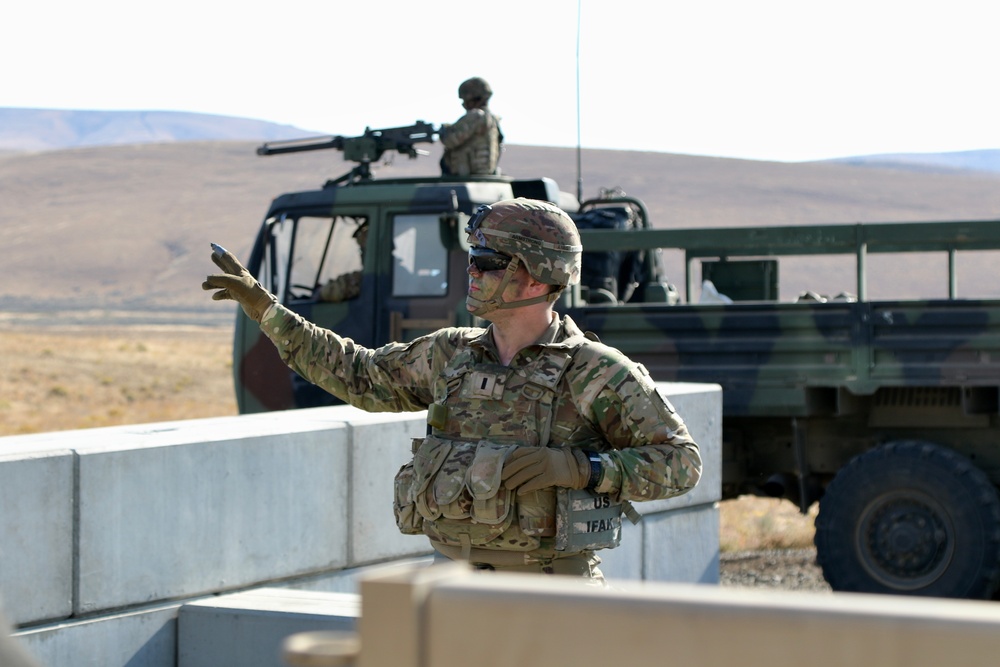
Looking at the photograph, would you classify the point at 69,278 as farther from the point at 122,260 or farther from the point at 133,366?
the point at 133,366

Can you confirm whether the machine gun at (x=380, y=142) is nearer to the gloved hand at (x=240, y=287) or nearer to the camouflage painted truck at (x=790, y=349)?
the camouflage painted truck at (x=790, y=349)

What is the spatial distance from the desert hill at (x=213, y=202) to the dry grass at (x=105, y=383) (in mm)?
28582

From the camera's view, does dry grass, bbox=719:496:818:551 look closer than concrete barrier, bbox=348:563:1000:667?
No

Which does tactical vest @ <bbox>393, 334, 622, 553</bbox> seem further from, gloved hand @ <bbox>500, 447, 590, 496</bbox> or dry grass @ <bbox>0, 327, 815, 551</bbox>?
dry grass @ <bbox>0, 327, 815, 551</bbox>

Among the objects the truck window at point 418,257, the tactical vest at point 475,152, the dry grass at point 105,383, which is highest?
the tactical vest at point 475,152

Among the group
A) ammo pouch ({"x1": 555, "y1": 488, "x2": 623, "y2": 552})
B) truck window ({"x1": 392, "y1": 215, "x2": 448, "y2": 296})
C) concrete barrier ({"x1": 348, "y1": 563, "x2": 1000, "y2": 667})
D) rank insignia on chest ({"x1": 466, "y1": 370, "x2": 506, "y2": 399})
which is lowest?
ammo pouch ({"x1": 555, "y1": 488, "x2": 623, "y2": 552})

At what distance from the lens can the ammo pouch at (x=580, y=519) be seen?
10.9 ft

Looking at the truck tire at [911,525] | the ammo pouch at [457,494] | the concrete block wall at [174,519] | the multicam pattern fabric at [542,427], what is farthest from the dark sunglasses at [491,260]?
the truck tire at [911,525]

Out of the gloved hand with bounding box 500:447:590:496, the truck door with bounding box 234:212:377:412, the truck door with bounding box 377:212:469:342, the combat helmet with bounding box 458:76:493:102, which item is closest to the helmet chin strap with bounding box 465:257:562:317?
the gloved hand with bounding box 500:447:590:496

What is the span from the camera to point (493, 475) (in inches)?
129

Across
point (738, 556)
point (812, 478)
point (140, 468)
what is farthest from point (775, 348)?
point (140, 468)

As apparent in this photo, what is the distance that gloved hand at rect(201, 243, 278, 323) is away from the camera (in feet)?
12.2

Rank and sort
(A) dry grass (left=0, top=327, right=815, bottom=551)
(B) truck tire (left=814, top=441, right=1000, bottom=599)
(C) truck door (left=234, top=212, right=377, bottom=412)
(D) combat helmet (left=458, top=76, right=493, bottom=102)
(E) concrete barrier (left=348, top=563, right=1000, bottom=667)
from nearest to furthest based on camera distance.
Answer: (E) concrete barrier (left=348, top=563, right=1000, bottom=667), (B) truck tire (left=814, top=441, right=1000, bottom=599), (C) truck door (left=234, top=212, right=377, bottom=412), (D) combat helmet (left=458, top=76, right=493, bottom=102), (A) dry grass (left=0, top=327, right=815, bottom=551)

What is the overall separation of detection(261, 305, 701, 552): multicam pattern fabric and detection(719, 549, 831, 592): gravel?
16.0 ft
